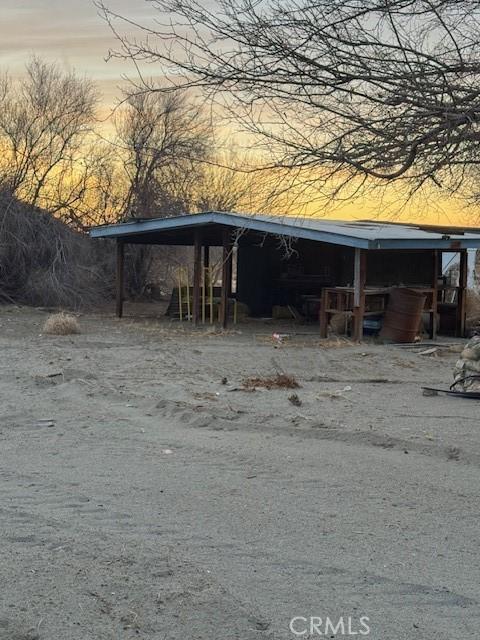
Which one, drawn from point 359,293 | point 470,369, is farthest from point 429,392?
point 359,293

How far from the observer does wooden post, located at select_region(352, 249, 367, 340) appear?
19062mm

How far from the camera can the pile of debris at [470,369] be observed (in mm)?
11070

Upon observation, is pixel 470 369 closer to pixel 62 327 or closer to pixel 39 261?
pixel 62 327

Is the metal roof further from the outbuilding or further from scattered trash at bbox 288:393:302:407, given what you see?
scattered trash at bbox 288:393:302:407

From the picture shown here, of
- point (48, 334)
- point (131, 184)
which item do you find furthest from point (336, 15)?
point (131, 184)

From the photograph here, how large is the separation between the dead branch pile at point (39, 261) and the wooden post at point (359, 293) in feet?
43.1

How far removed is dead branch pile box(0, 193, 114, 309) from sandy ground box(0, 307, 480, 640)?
17.3 metres

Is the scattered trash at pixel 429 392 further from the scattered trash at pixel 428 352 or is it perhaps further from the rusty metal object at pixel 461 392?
the scattered trash at pixel 428 352

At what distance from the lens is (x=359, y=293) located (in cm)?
1912

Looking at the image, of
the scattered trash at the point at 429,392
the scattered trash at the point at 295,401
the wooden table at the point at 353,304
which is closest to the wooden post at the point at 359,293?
the wooden table at the point at 353,304

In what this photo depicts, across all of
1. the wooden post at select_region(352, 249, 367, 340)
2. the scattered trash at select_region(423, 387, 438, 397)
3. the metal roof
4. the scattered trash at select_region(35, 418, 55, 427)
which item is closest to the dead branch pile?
the metal roof

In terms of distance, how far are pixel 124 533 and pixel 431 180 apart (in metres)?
4.09

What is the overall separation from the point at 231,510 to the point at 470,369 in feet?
20.3

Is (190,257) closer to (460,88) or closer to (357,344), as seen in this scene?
(357,344)
